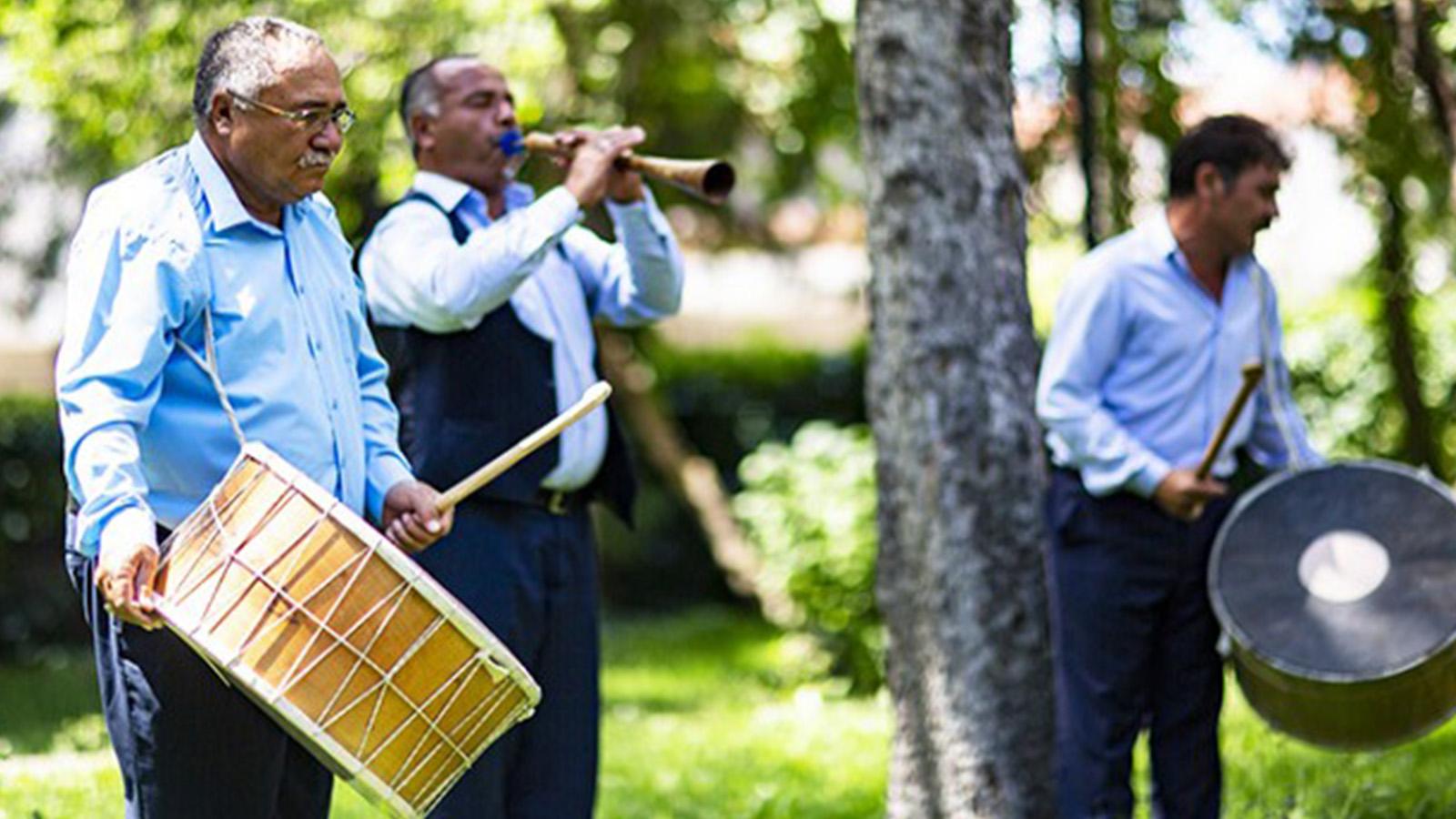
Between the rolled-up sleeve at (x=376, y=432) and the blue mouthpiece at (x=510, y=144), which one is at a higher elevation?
the blue mouthpiece at (x=510, y=144)

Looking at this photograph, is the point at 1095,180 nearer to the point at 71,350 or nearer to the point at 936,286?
the point at 936,286

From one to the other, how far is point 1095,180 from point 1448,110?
42.1 inches

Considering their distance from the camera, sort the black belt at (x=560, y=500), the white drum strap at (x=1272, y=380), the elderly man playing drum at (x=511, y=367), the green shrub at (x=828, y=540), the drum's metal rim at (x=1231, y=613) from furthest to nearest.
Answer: the green shrub at (x=828, y=540) < the white drum strap at (x=1272, y=380) < the drum's metal rim at (x=1231, y=613) < the black belt at (x=560, y=500) < the elderly man playing drum at (x=511, y=367)

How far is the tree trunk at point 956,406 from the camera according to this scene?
203 inches

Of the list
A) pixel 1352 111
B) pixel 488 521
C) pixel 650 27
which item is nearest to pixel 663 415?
pixel 650 27

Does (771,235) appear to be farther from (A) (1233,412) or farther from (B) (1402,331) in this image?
(A) (1233,412)

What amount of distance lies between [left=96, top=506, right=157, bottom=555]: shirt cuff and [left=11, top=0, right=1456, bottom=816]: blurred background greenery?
2.16 m

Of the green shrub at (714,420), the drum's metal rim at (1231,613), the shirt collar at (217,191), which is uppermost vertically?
the shirt collar at (217,191)

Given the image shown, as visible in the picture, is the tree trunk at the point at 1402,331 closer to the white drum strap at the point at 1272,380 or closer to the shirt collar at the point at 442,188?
the white drum strap at the point at 1272,380

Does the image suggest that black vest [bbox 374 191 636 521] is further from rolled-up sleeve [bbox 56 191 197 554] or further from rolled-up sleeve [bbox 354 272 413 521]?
rolled-up sleeve [bbox 56 191 197 554]

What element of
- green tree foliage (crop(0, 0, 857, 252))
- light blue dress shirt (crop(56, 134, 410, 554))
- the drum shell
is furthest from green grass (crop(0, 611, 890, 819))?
green tree foliage (crop(0, 0, 857, 252))

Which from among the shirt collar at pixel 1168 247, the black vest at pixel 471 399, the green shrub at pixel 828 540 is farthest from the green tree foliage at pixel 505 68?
the black vest at pixel 471 399

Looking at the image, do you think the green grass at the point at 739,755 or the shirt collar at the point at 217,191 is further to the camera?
the green grass at the point at 739,755

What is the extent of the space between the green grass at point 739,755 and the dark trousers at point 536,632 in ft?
3.02
